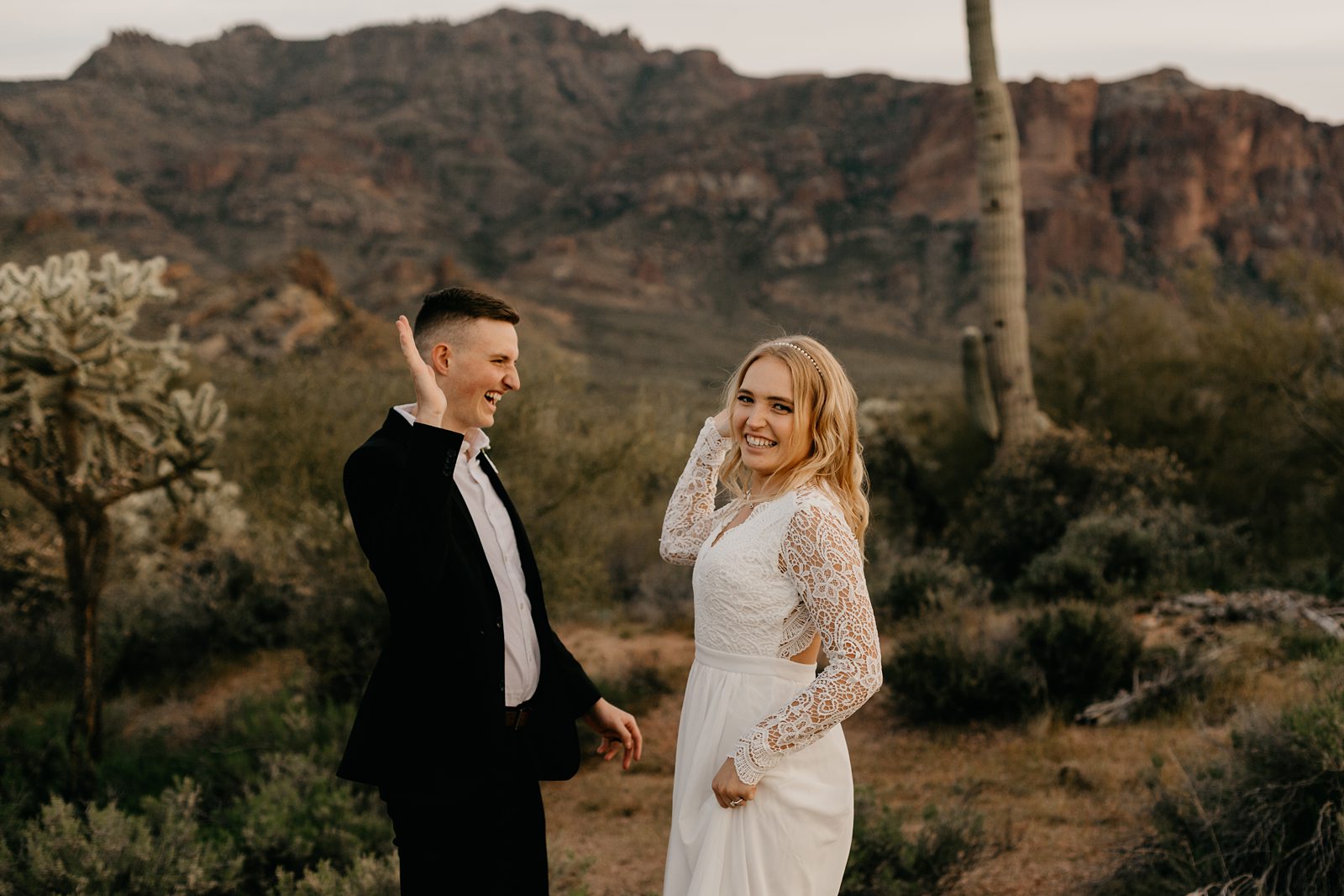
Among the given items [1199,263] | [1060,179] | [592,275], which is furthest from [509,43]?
[1199,263]

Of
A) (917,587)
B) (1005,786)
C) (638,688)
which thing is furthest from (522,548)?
(917,587)

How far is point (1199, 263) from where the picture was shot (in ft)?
49.0

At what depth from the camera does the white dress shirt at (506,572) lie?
117 inches

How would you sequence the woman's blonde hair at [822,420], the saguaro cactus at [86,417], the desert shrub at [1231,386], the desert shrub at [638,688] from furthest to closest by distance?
the desert shrub at [1231,386] → the desert shrub at [638,688] → the saguaro cactus at [86,417] → the woman's blonde hair at [822,420]

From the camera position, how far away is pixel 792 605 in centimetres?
260

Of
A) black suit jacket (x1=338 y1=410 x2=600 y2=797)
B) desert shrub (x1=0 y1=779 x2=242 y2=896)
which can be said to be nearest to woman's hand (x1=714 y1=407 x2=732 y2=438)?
black suit jacket (x1=338 y1=410 x2=600 y2=797)

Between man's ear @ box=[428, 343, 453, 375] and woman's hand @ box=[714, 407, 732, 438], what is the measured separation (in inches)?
30.3

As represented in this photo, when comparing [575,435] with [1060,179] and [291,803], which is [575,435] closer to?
[291,803]

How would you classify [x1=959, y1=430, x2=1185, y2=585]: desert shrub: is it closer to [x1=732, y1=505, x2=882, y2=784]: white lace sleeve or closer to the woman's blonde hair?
the woman's blonde hair

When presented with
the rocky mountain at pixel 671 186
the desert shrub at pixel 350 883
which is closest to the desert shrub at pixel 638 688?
the desert shrub at pixel 350 883

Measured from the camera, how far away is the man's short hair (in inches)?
110

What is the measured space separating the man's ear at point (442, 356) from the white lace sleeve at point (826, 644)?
977 mm

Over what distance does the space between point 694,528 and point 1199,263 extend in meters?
14.1

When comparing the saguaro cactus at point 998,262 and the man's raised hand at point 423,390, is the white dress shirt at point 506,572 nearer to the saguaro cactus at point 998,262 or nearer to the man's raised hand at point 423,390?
the man's raised hand at point 423,390
